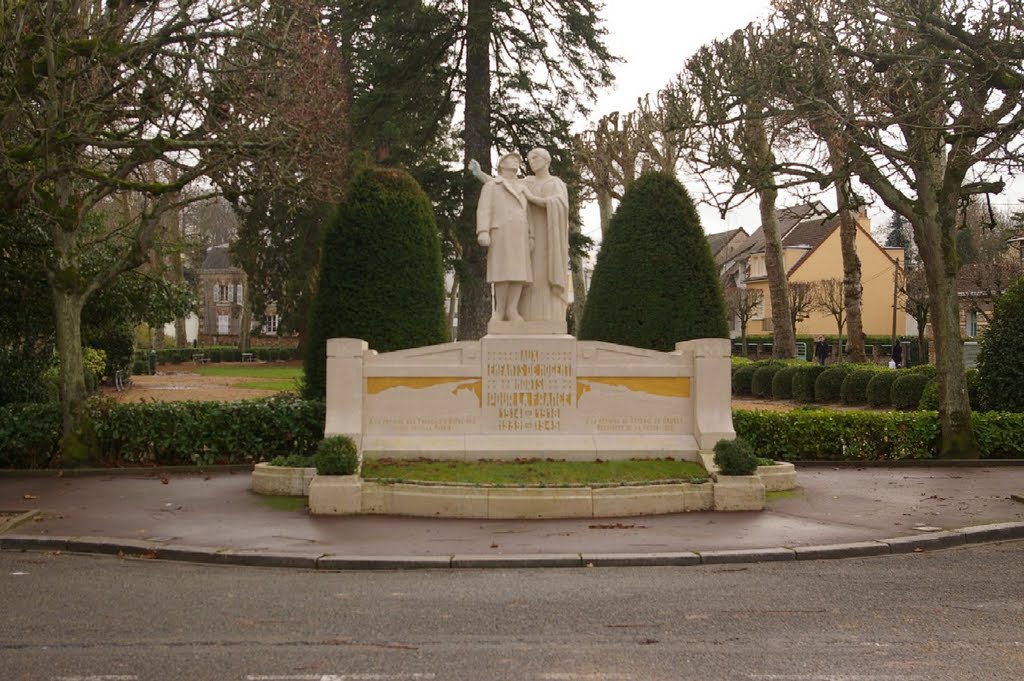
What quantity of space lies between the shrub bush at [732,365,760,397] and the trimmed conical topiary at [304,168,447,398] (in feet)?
69.6

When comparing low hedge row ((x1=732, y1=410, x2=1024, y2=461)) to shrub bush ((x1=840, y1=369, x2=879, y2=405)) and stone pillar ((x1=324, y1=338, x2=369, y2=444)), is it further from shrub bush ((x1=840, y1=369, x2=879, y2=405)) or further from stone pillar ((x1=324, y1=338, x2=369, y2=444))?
shrub bush ((x1=840, y1=369, x2=879, y2=405))

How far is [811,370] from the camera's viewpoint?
3381cm

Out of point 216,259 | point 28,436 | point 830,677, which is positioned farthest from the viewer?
point 216,259

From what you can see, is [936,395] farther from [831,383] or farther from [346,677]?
[346,677]

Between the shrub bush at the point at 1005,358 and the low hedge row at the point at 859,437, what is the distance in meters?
2.02

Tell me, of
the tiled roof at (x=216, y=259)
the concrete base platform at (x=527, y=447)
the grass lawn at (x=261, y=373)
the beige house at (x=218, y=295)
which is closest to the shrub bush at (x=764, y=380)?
the grass lawn at (x=261, y=373)

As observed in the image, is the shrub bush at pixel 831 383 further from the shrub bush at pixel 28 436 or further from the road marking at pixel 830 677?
the road marking at pixel 830 677

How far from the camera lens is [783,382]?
35219 mm

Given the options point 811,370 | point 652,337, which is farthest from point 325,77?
point 811,370

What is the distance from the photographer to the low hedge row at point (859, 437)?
704 inches

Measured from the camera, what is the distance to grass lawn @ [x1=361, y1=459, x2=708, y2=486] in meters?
13.2

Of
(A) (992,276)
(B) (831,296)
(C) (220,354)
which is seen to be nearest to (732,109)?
(A) (992,276)

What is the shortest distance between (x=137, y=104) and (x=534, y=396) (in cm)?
720

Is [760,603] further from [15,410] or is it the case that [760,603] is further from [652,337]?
[15,410]
